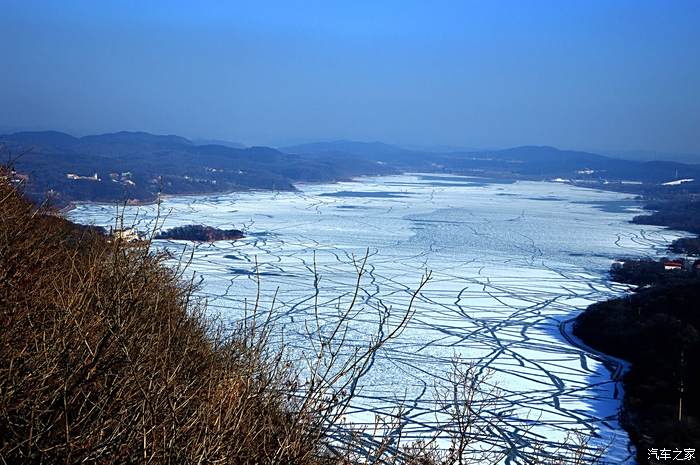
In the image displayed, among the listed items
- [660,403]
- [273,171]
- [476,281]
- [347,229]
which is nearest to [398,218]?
[347,229]

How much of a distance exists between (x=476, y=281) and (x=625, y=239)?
25.4 ft

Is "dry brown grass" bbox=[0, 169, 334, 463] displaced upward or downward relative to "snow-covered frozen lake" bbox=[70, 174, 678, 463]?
upward

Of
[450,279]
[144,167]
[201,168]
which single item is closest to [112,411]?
[450,279]

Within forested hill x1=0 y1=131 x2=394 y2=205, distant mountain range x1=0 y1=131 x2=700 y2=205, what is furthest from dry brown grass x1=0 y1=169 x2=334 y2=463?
distant mountain range x1=0 y1=131 x2=700 y2=205

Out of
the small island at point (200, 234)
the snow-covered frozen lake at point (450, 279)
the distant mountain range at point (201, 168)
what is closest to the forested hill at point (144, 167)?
the distant mountain range at point (201, 168)

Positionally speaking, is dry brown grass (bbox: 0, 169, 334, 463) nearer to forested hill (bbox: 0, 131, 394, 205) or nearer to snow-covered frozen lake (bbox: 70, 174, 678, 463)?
snow-covered frozen lake (bbox: 70, 174, 678, 463)

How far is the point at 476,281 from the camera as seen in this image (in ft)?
36.4

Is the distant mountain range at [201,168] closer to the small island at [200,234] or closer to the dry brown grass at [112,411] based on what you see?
the small island at [200,234]

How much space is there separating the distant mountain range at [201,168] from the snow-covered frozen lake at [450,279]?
1409mm

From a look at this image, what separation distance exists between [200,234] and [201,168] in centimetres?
1887

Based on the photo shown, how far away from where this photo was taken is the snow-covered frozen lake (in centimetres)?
568

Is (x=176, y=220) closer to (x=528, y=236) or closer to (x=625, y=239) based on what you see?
(x=528, y=236)

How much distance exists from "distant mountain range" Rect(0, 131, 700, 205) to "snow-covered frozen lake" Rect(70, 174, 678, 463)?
1409mm

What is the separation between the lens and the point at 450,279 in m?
11.1
